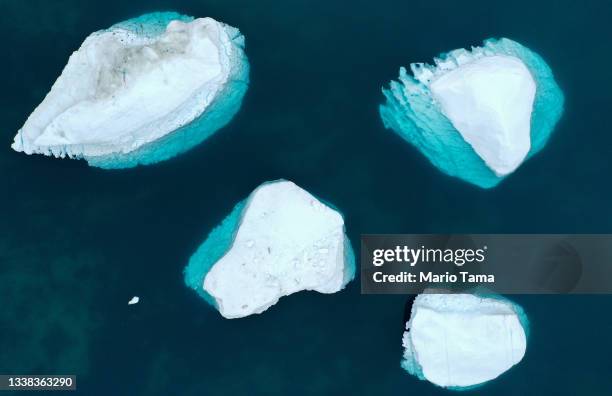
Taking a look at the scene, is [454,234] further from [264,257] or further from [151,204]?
[151,204]

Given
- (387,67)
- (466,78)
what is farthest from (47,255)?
(466,78)

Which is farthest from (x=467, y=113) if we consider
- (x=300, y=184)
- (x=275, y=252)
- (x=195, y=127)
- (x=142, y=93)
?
(x=142, y=93)

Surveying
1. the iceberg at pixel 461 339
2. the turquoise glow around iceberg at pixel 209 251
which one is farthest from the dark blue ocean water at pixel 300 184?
the iceberg at pixel 461 339

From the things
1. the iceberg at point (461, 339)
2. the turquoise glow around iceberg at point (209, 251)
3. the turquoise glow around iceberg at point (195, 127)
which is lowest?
the iceberg at point (461, 339)

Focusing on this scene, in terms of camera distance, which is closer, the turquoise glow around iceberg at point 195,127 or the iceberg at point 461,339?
the iceberg at point 461,339

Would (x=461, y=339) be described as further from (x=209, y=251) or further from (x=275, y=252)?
(x=209, y=251)

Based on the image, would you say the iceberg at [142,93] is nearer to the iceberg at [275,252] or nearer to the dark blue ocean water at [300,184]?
the dark blue ocean water at [300,184]
